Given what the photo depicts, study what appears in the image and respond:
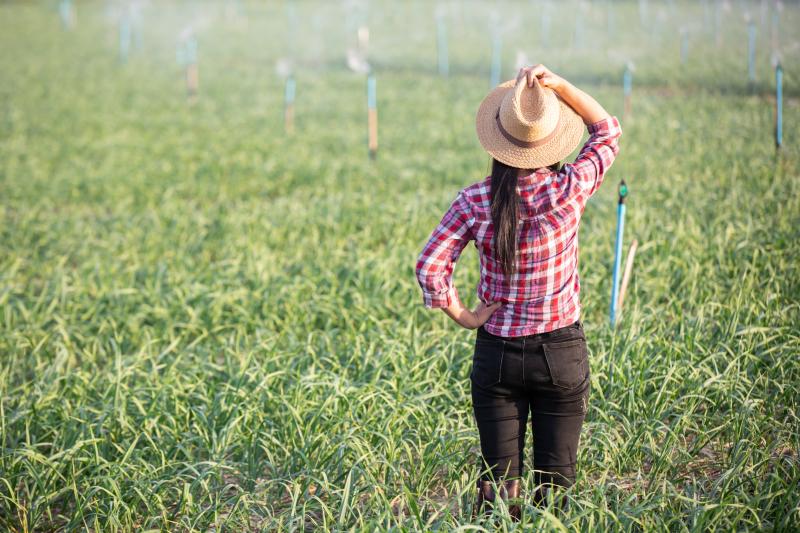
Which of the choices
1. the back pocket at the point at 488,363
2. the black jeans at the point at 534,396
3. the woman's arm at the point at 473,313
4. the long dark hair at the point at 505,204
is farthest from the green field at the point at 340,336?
the long dark hair at the point at 505,204

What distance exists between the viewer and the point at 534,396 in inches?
105

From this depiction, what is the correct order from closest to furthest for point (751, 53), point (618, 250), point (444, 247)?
point (444, 247)
point (618, 250)
point (751, 53)

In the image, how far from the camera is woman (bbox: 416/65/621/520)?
2.46 metres

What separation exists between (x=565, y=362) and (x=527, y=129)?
29.9 inches

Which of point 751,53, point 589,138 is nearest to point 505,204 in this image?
point 589,138

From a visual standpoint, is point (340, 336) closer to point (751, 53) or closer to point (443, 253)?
point (443, 253)

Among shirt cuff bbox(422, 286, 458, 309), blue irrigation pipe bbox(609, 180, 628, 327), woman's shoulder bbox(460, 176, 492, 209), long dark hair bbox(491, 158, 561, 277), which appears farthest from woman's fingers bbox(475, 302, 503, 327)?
blue irrigation pipe bbox(609, 180, 628, 327)

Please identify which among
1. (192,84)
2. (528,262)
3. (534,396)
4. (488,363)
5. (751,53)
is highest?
(751,53)

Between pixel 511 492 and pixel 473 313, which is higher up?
pixel 473 313

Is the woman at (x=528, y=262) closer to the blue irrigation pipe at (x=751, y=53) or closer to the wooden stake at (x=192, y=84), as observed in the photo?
the blue irrigation pipe at (x=751, y=53)

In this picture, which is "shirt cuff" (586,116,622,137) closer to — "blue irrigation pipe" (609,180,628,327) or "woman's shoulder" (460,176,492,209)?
"woman's shoulder" (460,176,492,209)

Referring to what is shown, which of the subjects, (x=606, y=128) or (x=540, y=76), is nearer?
(x=540, y=76)

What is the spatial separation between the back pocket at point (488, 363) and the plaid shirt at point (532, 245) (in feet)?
0.16

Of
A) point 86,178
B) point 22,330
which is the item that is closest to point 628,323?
point 22,330
